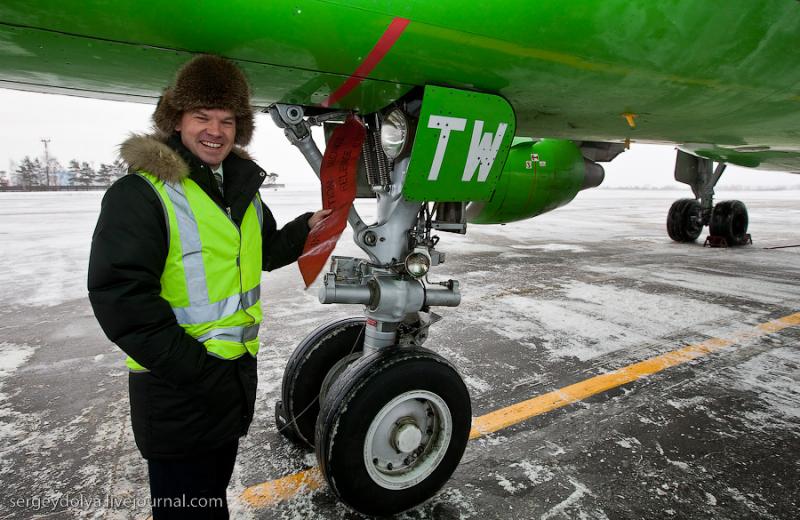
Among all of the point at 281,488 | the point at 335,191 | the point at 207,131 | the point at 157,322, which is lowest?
the point at 281,488

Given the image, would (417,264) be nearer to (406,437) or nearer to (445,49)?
(406,437)

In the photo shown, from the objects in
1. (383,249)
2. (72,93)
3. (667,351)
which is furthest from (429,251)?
(667,351)

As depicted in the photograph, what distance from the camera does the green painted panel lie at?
4824 mm

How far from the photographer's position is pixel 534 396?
2.95m

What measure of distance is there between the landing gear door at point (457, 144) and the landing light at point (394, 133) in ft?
0.62

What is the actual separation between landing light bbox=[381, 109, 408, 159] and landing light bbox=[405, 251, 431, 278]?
47cm

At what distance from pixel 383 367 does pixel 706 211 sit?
10.2 m

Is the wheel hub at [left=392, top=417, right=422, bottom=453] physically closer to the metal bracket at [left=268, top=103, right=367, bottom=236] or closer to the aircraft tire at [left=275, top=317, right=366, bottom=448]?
the aircraft tire at [left=275, top=317, right=366, bottom=448]

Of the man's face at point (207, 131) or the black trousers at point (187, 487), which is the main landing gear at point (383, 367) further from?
the man's face at point (207, 131)

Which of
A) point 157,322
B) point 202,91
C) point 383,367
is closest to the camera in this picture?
point 157,322

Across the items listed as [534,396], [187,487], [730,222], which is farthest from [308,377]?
[730,222]

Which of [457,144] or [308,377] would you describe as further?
[308,377]

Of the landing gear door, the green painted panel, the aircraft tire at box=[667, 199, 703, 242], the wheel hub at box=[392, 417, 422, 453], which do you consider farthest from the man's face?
the aircraft tire at box=[667, 199, 703, 242]

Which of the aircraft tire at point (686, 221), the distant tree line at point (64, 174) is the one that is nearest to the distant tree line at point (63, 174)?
the distant tree line at point (64, 174)
